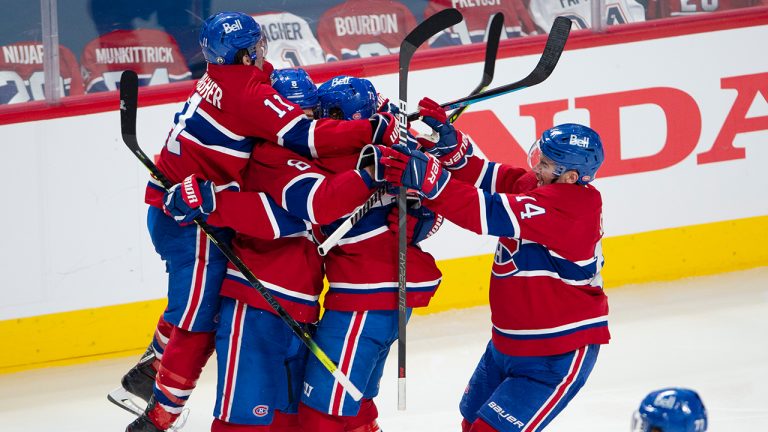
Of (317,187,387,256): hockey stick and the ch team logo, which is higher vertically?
(317,187,387,256): hockey stick

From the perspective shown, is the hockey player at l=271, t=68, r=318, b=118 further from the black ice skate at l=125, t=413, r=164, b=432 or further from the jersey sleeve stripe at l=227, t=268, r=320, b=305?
the black ice skate at l=125, t=413, r=164, b=432

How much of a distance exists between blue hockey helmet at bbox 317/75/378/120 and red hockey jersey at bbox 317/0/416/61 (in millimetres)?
1819

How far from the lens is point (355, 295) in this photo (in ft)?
10.0

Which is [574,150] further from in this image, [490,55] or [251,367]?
[251,367]

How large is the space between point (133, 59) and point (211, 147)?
1758mm

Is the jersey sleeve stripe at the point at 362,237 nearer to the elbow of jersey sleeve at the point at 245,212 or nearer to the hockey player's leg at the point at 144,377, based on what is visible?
the elbow of jersey sleeve at the point at 245,212

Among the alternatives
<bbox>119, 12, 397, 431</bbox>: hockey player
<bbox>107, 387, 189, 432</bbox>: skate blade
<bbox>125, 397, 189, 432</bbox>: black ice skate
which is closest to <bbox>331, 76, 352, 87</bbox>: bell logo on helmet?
<bbox>119, 12, 397, 431</bbox>: hockey player

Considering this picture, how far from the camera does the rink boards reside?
14.9ft

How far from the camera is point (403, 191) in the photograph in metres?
2.94

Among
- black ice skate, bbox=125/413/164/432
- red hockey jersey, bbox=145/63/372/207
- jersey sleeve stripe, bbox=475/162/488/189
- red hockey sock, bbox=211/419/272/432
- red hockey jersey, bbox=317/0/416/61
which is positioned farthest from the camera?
red hockey jersey, bbox=317/0/416/61

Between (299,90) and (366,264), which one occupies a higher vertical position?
(299,90)

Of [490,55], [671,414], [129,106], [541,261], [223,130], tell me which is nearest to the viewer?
[671,414]

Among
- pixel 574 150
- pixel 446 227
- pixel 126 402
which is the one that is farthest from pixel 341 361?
pixel 446 227

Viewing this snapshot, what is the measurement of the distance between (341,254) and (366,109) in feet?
1.28
